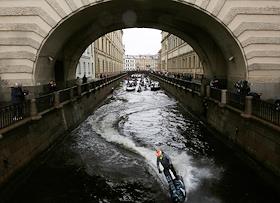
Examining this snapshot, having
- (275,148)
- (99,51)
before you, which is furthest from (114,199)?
(99,51)

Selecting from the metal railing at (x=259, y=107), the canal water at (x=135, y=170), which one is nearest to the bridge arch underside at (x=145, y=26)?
the metal railing at (x=259, y=107)

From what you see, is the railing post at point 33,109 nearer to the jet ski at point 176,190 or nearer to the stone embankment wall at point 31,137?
the stone embankment wall at point 31,137

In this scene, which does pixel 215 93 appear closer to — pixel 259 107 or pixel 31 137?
pixel 259 107

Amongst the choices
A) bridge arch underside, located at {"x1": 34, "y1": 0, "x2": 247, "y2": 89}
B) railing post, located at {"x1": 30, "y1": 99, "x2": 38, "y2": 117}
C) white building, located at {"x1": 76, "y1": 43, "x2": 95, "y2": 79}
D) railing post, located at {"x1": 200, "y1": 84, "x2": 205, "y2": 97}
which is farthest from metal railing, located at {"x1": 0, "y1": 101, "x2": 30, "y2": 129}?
white building, located at {"x1": 76, "y1": 43, "x2": 95, "y2": 79}

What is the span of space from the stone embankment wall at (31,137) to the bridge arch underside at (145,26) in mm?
2567

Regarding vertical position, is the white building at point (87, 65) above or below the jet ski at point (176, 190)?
above

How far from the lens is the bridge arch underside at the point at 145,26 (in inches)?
810

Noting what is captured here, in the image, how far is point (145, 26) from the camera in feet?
107

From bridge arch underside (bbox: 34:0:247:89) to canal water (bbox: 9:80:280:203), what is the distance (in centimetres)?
470

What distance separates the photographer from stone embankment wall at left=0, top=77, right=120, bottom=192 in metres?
13.1

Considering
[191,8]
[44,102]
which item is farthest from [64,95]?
[191,8]

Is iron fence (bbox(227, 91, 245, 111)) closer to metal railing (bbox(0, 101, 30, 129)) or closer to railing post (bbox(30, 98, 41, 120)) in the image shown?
railing post (bbox(30, 98, 41, 120))

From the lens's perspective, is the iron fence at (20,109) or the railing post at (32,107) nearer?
the iron fence at (20,109)

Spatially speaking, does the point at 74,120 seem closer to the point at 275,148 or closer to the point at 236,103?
the point at 236,103
